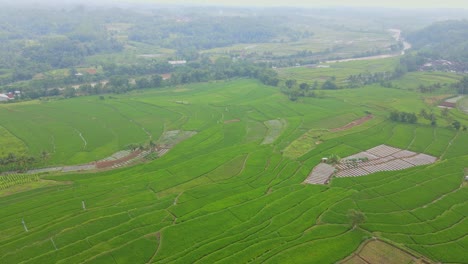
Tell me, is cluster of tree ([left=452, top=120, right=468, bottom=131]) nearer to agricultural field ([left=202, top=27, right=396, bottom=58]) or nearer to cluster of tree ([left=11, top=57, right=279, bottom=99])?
cluster of tree ([left=11, top=57, right=279, bottom=99])

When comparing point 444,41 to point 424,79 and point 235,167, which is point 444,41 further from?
point 235,167

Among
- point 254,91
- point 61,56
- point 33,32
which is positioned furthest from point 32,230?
point 33,32

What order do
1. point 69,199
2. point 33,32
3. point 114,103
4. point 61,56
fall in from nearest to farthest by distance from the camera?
point 69,199, point 114,103, point 61,56, point 33,32

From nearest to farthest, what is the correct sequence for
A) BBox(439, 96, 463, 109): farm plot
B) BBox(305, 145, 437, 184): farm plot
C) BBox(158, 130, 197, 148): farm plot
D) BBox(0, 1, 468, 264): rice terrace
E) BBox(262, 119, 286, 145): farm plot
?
BBox(0, 1, 468, 264): rice terrace < BBox(305, 145, 437, 184): farm plot < BBox(158, 130, 197, 148): farm plot < BBox(262, 119, 286, 145): farm plot < BBox(439, 96, 463, 109): farm plot

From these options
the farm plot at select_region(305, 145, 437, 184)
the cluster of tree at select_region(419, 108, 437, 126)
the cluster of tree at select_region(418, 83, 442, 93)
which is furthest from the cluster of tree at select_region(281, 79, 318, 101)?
the farm plot at select_region(305, 145, 437, 184)

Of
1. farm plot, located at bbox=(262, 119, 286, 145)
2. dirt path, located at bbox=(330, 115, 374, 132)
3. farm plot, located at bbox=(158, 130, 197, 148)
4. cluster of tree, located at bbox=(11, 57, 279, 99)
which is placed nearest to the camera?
farm plot, located at bbox=(158, 130, 197, 148)

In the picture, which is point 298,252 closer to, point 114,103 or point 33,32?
point 114,103
